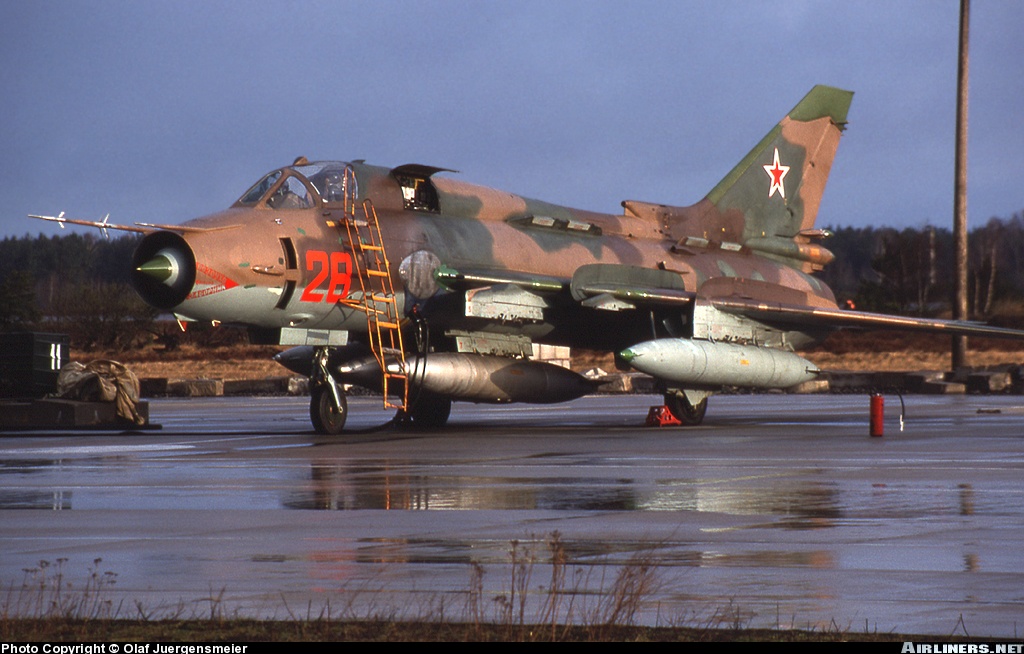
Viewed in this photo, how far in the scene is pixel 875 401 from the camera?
57.7ft

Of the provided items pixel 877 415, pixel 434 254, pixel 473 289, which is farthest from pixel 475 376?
pixel 877 415

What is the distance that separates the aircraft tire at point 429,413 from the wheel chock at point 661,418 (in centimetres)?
309

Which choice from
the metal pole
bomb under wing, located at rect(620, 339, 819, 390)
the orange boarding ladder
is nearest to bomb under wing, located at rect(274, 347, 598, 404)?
the orange boarding ladder

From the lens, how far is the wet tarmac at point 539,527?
20.1ft

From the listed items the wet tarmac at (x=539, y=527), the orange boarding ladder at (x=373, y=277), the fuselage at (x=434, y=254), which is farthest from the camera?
the orange boarding ladder at (x=373, y=277)

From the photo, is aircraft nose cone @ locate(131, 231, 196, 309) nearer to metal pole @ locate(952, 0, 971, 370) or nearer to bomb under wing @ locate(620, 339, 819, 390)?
bomb under wing @ locate(620, 339, 819, 390)

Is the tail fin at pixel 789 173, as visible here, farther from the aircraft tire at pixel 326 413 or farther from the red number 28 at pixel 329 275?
the aircraft tire at pixel 326 413

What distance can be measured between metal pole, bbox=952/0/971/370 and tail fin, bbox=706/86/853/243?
11.4 meters

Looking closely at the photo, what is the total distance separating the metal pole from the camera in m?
37.2

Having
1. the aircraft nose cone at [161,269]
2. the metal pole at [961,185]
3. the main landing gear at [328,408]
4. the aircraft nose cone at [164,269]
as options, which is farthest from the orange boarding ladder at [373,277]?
the metal pole at [961,185]

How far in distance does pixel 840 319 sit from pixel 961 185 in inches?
645

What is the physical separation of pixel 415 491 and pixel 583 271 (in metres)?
10.7

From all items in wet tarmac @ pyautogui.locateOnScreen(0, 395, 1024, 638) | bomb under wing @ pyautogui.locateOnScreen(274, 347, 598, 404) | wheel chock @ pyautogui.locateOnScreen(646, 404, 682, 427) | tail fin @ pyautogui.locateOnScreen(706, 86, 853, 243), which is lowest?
wet tarmac @ pyautogui.locateOnScreen(0, 395, 1024, 638)
